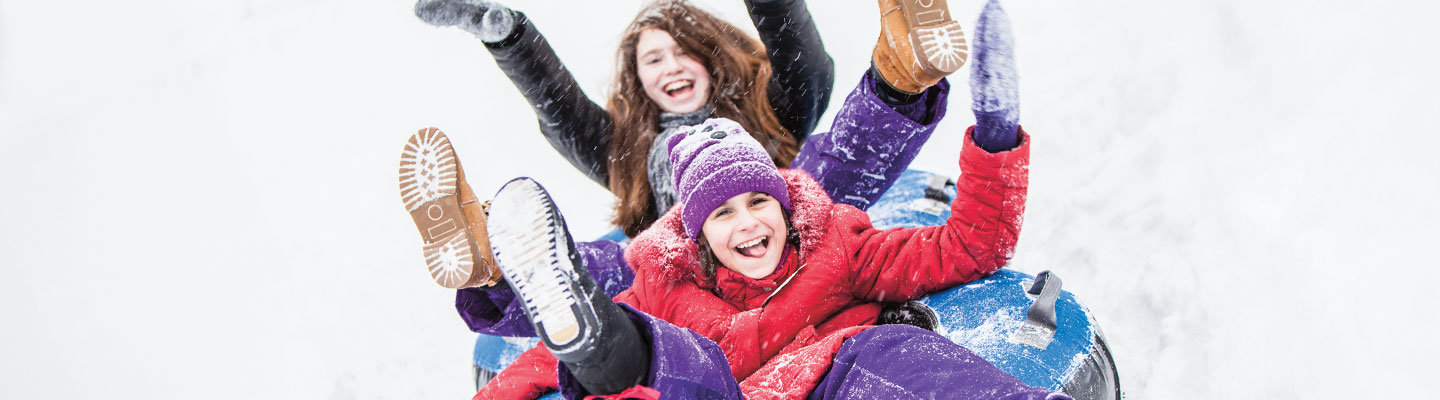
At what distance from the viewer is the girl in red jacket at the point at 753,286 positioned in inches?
41.4

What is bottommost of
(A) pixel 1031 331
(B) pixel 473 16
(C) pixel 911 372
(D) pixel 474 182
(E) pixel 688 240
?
(A) pixel 1031 331

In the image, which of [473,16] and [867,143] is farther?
[473,16]

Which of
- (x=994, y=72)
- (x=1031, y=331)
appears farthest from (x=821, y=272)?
(x=994, y=72)

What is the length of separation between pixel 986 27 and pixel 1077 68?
1.86 meters

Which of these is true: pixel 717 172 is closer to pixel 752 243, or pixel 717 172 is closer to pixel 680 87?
pixel 752 243

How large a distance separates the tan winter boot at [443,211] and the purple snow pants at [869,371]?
387 mm

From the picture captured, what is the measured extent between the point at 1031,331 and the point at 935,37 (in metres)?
0.46

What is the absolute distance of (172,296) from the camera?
10.2ft

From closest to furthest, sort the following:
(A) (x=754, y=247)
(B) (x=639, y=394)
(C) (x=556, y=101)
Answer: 1. (B) (x=639, y=394)
2. (A) (x=754, y=247)
3. (C) (x=556, y=101)

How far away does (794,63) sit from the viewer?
2.10 meters

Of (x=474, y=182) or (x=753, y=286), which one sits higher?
(x=474, y=182)

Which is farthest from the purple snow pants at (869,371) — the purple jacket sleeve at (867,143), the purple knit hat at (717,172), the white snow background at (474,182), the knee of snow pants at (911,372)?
the white snow background at (474,182)

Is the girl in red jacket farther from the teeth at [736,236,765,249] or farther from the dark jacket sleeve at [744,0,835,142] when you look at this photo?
the dark jacket sleeve at [744,0,835,142]

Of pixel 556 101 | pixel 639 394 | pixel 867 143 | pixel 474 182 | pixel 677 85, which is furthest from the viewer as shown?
pixel 474 182
